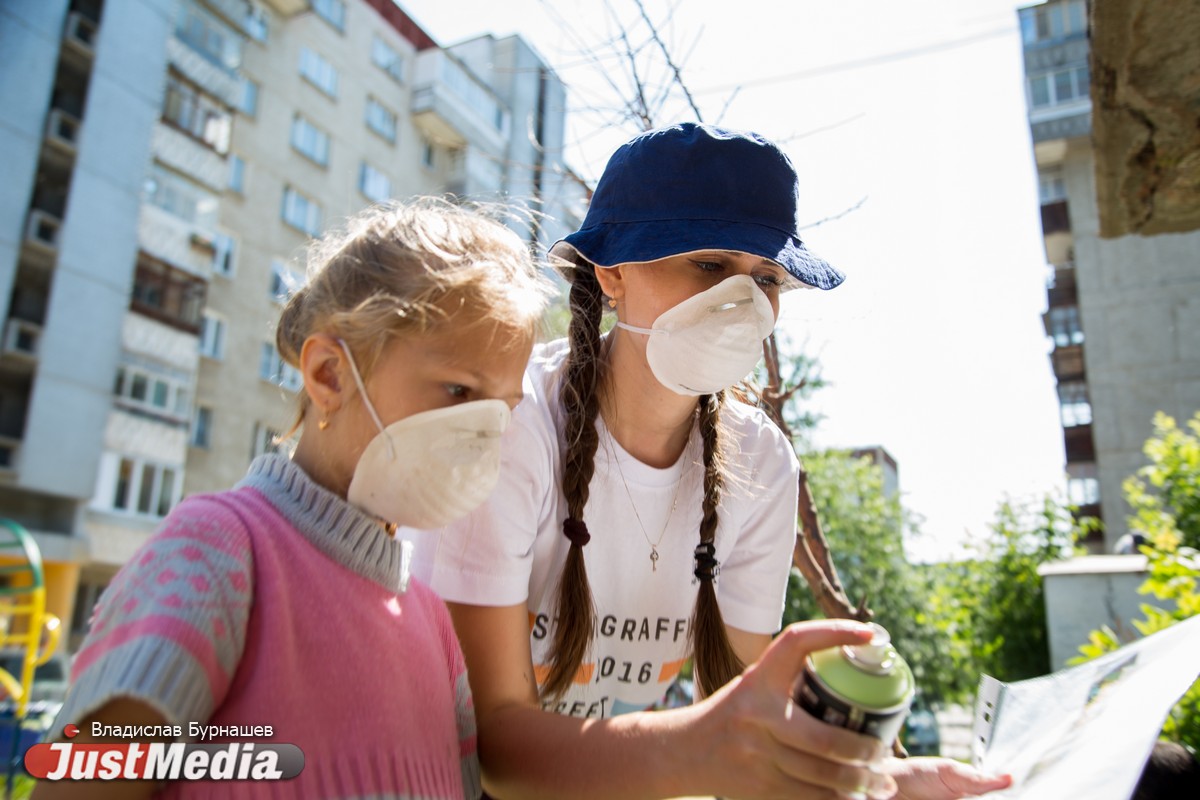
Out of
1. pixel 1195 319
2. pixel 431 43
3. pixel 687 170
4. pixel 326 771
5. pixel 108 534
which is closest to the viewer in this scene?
pixel 326 771

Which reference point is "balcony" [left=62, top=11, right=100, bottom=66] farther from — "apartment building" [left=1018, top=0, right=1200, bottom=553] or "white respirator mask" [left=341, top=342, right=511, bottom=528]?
"apartment building" [left=1018, top=0, right=1200, bottom=553]

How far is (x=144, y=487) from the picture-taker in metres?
19.8

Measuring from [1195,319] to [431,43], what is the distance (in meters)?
23.9

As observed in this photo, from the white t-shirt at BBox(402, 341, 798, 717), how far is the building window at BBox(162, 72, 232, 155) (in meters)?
22.2

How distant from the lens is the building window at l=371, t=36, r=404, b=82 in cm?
2716

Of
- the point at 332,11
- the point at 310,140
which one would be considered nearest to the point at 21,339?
the point at 310,140

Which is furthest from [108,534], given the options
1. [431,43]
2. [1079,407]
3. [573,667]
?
[1079,407]

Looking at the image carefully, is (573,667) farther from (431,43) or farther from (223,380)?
(431,43)

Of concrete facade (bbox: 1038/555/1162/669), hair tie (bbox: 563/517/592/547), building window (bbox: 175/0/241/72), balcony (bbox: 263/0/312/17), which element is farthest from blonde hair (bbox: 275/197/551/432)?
balcony (bbox: 263/0/312/17)

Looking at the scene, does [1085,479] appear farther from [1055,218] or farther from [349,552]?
[349,552]

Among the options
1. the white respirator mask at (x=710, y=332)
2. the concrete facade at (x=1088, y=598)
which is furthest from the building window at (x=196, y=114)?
the white respirator mask at (x=710, y=332)

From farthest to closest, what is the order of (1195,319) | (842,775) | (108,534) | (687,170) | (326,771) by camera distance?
(1195,319) < (108,534) < (687,170) < (326,771) < (842,775)

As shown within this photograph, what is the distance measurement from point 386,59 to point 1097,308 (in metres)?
22.3

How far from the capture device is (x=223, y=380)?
21.6 metres
